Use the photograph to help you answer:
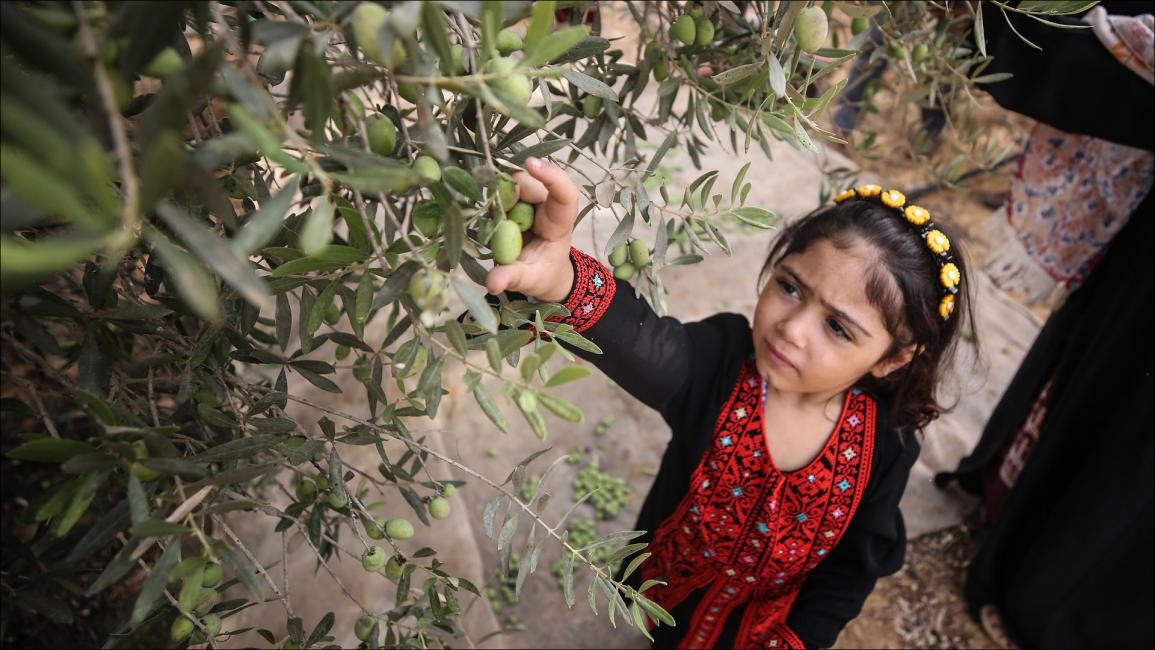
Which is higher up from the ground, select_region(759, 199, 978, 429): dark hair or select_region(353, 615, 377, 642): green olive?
select_region(759, 199, 978, 429): dark hair

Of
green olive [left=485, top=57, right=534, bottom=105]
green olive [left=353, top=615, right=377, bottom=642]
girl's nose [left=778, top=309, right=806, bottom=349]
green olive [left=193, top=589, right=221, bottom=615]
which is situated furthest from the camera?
girl's nose [left=778, top=309, right=806, bottom=349]

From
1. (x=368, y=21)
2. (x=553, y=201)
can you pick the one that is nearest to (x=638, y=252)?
(x=553, y=201)

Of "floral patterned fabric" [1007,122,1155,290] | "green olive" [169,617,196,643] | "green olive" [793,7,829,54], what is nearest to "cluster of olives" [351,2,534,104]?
"green olive" [793,7,829,54]

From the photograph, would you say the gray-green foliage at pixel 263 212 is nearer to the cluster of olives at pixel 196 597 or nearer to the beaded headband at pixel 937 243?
the cluster of olives at pixel 196 597

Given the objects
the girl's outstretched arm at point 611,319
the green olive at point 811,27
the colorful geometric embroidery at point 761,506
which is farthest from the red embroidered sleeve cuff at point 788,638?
the green olive at point 811,27

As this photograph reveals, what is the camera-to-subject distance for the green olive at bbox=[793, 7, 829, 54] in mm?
559

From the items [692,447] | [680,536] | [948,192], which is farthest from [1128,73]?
[948,192]

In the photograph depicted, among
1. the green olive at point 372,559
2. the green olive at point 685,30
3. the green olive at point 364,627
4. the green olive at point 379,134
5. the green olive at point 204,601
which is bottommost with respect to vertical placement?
the green olive at point 364,627

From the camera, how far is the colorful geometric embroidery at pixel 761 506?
1.18 meters

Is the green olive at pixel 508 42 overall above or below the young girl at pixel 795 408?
above

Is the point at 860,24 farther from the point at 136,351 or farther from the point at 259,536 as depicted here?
the point at 259,536

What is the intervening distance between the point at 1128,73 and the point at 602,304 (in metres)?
1.05

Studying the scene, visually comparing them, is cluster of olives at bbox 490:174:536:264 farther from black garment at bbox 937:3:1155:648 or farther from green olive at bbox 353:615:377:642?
black garment at bbox 937:3:1155:648

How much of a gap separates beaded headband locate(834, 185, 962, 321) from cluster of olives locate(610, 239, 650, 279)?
0.53 meters
